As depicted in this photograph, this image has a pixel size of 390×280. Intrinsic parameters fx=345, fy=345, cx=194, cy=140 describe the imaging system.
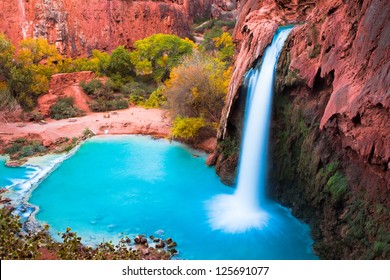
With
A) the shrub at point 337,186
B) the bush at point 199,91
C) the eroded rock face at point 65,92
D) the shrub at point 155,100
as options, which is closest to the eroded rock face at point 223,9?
the shrub at point 155,100

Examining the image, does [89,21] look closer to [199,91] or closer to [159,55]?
[159,55]

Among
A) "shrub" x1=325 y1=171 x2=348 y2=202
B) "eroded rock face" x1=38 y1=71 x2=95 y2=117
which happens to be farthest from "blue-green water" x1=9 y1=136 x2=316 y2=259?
"eroded rock face" x1=38 y1=71 x2=95 y2=117

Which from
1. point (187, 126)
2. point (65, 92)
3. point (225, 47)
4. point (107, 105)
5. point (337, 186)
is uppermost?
point (225, 47)

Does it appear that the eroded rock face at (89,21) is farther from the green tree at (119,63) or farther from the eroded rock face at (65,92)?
the eroded rock face at (65,92)

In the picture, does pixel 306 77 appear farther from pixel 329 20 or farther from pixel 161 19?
pixel 161 19

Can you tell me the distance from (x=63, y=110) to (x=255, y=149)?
17.8 metres

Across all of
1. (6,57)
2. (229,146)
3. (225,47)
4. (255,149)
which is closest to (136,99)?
(6,57)

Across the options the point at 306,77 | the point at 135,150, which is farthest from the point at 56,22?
the point at 306,77

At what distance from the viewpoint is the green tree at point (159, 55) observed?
34.1 meters

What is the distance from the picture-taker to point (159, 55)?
115 ft

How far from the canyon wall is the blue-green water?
1.20 metres

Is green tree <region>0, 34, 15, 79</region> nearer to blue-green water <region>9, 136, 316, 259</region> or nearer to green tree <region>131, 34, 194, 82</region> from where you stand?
blue-green water <region>9, 136, 316, 259</region>

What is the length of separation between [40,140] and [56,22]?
19851mm

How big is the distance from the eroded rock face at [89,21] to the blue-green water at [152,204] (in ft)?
70.8
